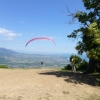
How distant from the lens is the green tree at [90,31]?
14898 millimetres

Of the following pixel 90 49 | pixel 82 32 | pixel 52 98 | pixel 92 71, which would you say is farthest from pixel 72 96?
pixel 92 71

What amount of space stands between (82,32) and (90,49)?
1660 millimetres

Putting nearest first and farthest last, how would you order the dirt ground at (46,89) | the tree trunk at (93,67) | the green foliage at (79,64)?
the dirt ground at (46,89) → the tree trunk at (93,67) → the green foliage at (79,64)

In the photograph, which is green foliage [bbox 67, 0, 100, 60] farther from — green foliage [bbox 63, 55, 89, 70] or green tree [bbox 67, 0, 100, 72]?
green foliage [bbox 63, 55, 89, 70]

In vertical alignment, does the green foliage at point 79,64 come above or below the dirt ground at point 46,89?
above

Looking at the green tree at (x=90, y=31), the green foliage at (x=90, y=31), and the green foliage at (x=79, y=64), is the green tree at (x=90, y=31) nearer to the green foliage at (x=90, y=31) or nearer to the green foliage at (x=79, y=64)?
the green foliage at (x=90, y=31)

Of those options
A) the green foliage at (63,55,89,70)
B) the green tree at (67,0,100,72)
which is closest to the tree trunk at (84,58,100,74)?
the green tree at (67,0,100,72)

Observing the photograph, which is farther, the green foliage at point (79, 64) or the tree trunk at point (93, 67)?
the green foliage at point (79, 64)

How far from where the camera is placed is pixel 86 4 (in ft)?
56.5

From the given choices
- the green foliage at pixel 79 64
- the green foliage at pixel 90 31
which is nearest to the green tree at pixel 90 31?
the green foliage at pixel 90 31

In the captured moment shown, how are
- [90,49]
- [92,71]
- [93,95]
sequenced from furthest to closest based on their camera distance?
[92,71], [90,49], [93,95]

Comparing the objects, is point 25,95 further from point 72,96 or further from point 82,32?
point 82,32

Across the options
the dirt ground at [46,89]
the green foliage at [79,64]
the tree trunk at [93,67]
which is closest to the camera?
the dirt ground at [46,89]

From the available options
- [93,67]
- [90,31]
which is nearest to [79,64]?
[93,67]
